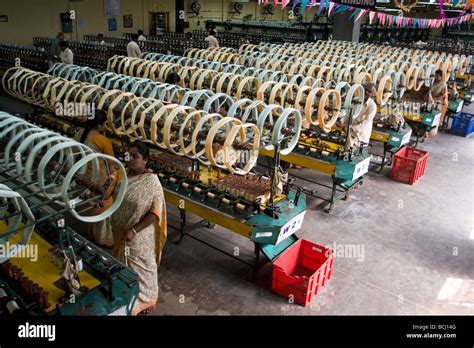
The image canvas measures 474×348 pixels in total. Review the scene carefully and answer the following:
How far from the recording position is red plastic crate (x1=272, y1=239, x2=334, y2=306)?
14.4 ft

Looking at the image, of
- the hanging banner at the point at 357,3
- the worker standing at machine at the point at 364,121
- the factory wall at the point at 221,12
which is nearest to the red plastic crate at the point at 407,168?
the worker standing at machine at the point at 364,121

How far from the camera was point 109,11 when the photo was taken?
17.7 metres

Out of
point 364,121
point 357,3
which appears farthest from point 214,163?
point 357,3

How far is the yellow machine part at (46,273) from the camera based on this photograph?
118 inches

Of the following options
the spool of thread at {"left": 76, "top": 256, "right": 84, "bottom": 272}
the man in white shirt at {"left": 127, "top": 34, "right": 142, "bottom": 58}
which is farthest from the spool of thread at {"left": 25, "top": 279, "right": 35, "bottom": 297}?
the man in white shirt at {"left": 127, "top": 34, "right": 142, "bottom": 58}

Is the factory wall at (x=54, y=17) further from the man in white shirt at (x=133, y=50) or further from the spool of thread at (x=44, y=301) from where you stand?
the spool of thread at (x=44, y=301)

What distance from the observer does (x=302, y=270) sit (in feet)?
16.6

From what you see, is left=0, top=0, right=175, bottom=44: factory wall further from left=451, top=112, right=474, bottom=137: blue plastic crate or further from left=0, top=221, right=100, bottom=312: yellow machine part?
left=451, top=112, right=474, bottom=137: blue plastic crate

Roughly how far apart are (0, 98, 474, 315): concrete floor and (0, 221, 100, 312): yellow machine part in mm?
1329

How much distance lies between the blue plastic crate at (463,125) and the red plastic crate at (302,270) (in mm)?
7623

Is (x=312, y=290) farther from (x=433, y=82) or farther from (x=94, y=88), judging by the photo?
(x=433, y=82)

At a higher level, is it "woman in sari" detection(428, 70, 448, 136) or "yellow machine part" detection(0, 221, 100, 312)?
"woman in sari" detection(428, 70, 448, 136)

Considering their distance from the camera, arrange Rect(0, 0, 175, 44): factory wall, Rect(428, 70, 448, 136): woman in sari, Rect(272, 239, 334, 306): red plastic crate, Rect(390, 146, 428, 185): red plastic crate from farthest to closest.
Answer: Rect(0, 0, 175, 44): factory wall
Rect(428, 70, 448, 136): woman in sari
Rect(390, 146, 428, 185): red plastic crate
Rect(272, 239, 334, 306): red plastic crate

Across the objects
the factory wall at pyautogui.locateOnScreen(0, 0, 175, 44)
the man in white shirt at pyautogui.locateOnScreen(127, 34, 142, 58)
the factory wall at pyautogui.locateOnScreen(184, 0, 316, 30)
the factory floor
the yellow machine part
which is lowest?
the factory floor
